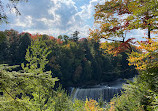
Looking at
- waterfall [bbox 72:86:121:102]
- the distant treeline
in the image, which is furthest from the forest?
waterfall [bbox 72:86:121:102]

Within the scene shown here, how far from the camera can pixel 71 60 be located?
34.8 metres

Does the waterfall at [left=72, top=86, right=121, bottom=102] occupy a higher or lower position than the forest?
lower

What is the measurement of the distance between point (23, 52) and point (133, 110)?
1142 inches

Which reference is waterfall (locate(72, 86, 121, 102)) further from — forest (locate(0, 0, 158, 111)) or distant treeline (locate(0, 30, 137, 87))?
distant treeline (locate(0, 30, 137, 87))

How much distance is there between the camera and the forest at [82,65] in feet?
10.8

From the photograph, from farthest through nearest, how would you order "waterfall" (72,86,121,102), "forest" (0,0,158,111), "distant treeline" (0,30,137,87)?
"distant treeline" (0,30,137,87)
"waterfall" (72,86,121,102)
"forest" (0,0,158,111)

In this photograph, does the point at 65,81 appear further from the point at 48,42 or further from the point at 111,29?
the point at 111,29

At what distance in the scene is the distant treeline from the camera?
2972cm

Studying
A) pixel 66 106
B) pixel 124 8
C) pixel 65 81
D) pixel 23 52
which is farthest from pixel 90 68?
pixel 124 8

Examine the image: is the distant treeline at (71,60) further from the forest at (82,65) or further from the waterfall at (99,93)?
the waterfall at (99,93)

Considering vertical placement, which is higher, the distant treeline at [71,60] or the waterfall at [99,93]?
the distant treeline at [71,60]

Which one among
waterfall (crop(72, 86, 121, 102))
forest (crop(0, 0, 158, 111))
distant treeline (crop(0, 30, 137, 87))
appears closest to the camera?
forest (crop(0, 0, 158, 111))

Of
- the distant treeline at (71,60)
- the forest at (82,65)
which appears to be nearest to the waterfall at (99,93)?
the forest at (82,65)

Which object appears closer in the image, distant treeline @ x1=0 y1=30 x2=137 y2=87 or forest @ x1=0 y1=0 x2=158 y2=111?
forest @ x1=0 y1=0 x2=158 y2=111
